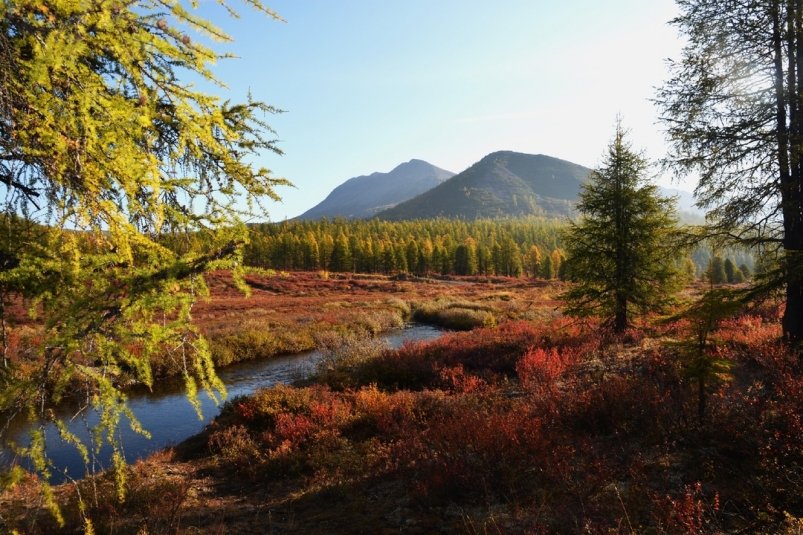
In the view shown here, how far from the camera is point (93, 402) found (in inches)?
111

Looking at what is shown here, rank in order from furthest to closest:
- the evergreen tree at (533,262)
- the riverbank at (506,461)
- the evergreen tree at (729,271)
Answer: the evergreen tree at (533,262) → the evergreen tree at (729,271) → the riverbank at (506,461)

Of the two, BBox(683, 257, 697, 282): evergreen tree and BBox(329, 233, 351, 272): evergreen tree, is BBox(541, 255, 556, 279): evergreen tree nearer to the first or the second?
BBox(683, 257, 697, 282): evergreen tree

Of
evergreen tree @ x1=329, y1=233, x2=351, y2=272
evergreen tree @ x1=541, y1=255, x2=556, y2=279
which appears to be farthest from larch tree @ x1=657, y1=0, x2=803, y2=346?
evergreen tree @ x1=329, y1=233, x2=351, y2=272

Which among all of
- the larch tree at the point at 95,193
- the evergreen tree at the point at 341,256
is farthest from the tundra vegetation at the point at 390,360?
the evergreen tree at the point at 341,256

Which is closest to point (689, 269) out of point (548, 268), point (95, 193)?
point (548, 268)

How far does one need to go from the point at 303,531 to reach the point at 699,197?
1105cm

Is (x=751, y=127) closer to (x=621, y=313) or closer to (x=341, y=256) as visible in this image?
(x=621, y=313)

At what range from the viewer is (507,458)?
6621mm

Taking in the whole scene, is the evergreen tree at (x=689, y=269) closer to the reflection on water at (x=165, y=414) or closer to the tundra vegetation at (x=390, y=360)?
the tundra vegetation at (x=390, y=360)

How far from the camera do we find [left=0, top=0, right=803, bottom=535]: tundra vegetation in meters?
2.84

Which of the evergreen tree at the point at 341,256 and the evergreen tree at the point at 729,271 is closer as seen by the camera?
the evergreen tree at the point at 729,271

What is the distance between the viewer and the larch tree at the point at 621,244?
562 inches

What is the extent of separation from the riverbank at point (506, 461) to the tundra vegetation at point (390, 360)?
51 mm

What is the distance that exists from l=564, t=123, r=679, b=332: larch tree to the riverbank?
10.1 ft
